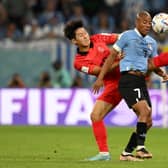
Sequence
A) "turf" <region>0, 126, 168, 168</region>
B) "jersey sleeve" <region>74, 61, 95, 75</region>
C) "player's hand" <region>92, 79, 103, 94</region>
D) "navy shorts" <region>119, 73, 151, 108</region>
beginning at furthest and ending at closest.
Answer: "jersey sleeve" <region>74, 61, 95, 75</region> → "navy shorts" <region>119, 73, 151, 108</region> → "player's hand" <region>92, 79, 103, 94</region> → "turf" <region>0, 126, 168, 168</region>

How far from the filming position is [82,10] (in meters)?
24.7

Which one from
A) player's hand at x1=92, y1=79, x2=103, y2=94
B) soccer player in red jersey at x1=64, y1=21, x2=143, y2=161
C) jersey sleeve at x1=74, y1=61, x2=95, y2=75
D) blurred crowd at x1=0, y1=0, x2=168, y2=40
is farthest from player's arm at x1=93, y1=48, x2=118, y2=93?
blurred crowd at x1=0, y1=0, x2=168, y2=40

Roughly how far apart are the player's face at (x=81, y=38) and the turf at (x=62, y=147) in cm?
167

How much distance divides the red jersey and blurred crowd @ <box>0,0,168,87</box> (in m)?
9.90

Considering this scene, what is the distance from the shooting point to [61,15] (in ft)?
80.2

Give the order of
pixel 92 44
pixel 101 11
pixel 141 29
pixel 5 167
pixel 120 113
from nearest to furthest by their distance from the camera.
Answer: pixel 5 167
pixel 141 29
pixel 92 44
pixel 120 113
pixel 101 11

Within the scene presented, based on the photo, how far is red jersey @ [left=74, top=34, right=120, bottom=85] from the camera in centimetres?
1257

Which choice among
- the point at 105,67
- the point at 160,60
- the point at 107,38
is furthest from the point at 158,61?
the point at 107,38

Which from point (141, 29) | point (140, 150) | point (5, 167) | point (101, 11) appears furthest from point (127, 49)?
point (101, 11)

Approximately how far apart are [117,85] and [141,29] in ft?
3.36

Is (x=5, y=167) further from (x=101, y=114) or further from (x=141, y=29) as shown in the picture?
(x=141, y=29)

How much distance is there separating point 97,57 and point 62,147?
120 inches

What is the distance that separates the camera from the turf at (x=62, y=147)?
11.6 m

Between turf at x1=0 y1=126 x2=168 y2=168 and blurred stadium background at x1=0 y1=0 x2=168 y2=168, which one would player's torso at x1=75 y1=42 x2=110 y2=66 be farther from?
blurred stadium background at x1=0 y1=0 x2=168 y2=168
